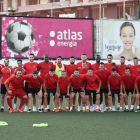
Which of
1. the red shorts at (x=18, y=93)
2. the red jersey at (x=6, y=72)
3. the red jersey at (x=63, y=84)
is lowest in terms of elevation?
the red shorts at (x=18, y=93)

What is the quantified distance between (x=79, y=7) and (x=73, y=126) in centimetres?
4427

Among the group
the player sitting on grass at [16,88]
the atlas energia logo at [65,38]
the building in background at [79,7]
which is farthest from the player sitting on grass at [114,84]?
the building in background at [79,7]

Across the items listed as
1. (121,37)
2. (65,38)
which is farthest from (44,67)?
(121,37)

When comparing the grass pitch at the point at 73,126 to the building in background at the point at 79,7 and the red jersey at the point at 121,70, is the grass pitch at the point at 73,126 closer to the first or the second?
the red jersey at the point at 121,70

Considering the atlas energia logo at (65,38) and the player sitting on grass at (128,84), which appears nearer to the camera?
the player sitting on grass at (128,84)

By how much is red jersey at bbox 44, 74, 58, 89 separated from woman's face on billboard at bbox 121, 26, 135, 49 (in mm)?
13637

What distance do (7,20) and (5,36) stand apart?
0.88 m

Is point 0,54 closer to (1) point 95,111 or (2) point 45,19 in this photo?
(2) point 45,19

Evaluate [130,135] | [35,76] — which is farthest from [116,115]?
[130,135]

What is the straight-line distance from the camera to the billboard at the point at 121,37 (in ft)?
99.0

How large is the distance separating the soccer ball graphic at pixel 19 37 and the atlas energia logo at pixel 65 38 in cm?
120

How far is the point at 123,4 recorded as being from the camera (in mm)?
51344

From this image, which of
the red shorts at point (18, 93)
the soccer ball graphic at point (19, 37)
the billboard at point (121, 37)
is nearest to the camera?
the red shorts at point (18, 93)

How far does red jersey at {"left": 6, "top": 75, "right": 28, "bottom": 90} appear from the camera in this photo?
54.6 feet
